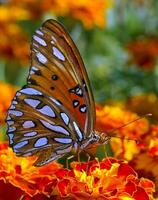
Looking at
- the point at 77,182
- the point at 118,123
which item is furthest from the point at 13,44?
the point at 77,182

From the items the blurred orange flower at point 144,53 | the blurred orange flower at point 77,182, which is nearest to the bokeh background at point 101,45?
the blurred orange flower at point 144,53

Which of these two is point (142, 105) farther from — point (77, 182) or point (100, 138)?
point (77, 182)

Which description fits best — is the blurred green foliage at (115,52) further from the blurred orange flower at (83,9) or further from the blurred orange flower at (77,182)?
the blurred orange flower at (77,182)

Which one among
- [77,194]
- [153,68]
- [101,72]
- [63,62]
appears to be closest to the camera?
[77,194]

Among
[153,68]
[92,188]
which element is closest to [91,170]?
[92,188]

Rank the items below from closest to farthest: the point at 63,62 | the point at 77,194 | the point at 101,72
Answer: the point at 77,194, the point at 63,62, the point at 101,72

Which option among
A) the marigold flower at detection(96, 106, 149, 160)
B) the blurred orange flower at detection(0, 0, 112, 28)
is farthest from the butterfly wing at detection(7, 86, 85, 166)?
the blurred orange flower at detection(0, 0, 112, 28)

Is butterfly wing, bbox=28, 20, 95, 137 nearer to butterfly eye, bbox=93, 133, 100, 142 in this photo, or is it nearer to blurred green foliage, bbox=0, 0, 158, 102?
butterfly eye, bbox=93, 133, 100, 142

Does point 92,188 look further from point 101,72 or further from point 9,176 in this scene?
point 101,72
